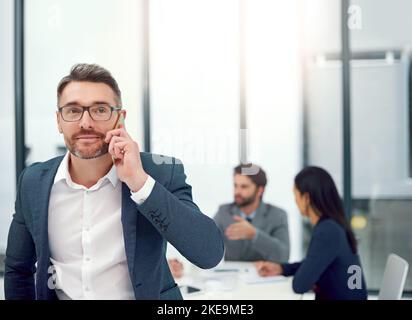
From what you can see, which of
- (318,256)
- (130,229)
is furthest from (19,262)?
(318,256)

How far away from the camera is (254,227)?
2805 millimetres

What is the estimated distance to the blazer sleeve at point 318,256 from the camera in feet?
6.30

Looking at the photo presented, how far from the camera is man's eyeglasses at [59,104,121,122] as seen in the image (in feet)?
3.31

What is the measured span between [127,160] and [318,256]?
1252 mm

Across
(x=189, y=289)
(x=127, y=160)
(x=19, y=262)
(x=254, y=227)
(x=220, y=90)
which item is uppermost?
(x=220, y=90)

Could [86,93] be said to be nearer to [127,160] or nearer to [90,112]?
[90,112]

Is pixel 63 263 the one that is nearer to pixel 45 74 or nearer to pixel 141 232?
pixel 141 232

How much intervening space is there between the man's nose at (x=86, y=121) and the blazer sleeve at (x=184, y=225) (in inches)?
7.8

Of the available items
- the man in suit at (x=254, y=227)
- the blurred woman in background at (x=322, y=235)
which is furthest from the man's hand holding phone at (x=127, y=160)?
the man in suit at (x=254, y=227)

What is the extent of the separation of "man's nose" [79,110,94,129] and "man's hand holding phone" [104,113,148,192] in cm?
6

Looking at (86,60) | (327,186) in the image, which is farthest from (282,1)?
(327,186)

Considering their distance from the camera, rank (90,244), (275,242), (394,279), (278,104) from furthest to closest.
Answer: (278,104)
(275,242)
(394,279)
(90,244)

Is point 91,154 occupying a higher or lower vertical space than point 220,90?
lower
